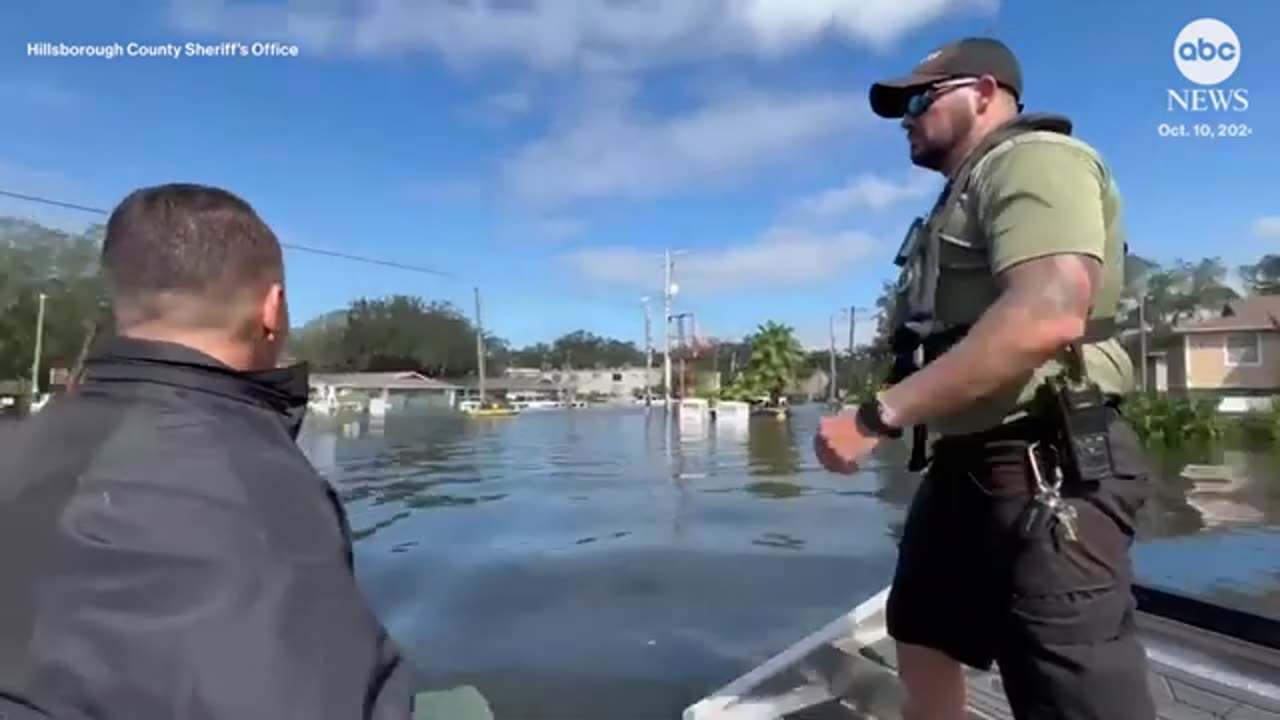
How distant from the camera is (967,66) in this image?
1971 mm

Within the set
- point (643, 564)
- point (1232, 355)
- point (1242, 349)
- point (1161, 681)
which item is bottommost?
point (643, 564)

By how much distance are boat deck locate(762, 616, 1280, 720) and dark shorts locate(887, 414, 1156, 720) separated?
1.08m

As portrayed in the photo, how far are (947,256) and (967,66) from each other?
0.37 meters

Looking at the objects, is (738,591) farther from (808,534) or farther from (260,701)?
(260,701)

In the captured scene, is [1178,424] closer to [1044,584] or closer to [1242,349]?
[1242,349]

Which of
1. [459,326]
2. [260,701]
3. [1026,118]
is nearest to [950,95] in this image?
[1026,118]

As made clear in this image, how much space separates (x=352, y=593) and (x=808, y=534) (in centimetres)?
857

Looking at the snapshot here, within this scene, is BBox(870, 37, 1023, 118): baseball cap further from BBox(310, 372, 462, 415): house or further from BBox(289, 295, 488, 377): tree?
BBox(289, 295, 488, 377): tree

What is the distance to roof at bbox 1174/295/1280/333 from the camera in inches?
1663

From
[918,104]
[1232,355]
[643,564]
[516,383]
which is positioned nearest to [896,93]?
[918,104]

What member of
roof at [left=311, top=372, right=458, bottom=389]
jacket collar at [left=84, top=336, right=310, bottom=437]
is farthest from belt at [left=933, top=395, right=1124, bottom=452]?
roof at [left=311, top=372, right=458, bottom=389]

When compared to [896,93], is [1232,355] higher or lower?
higher

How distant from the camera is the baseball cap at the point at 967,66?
1.97 metres

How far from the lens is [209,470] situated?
1205 mm
